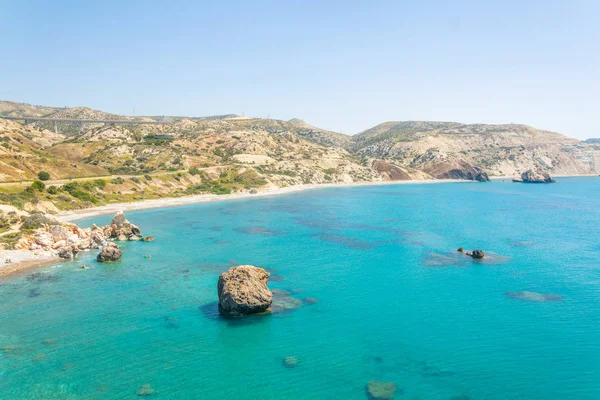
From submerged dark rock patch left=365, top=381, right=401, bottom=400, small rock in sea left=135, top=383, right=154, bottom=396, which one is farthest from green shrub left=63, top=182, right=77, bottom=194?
submerged dark rock patch left=365, top=381, right=401, bottom=400

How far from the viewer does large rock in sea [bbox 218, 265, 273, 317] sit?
134 ft

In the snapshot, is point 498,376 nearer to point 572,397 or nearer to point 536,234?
point 572,397

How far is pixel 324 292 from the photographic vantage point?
1909 inches

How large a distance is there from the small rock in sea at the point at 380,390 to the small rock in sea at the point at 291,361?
599 centimetres

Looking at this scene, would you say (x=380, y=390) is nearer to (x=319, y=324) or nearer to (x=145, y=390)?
(x=319, y=324)

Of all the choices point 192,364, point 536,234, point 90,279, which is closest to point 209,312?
point 192,364

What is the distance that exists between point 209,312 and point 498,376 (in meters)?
26.6

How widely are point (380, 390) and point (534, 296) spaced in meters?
28.2

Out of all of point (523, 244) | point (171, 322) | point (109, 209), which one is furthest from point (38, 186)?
point (523, 244)

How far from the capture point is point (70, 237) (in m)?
67.4

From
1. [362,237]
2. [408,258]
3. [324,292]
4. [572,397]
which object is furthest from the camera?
[362,237]

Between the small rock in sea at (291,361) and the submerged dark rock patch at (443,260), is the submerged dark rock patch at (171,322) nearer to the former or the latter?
the small rock in sea at (291,361)

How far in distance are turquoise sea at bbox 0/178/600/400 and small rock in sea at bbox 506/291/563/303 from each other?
3.38 feet

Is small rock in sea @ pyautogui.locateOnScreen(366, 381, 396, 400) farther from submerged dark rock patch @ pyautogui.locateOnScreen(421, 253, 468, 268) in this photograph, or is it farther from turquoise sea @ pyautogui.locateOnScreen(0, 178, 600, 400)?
submerged dark rock patch @ pyautogui.locateOnScreen(421, 253, 468, 268)
